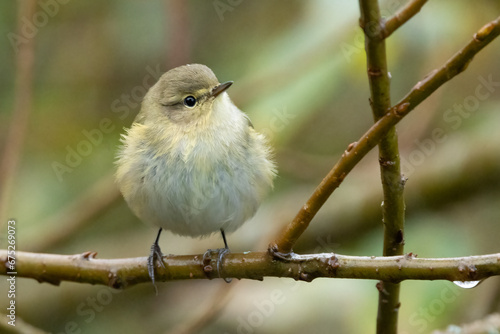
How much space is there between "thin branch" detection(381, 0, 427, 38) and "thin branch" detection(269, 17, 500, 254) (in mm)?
167

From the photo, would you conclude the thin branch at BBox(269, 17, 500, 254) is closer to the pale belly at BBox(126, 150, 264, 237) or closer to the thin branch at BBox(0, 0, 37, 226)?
the pale belly at BBox(126, 150, 264, 237)

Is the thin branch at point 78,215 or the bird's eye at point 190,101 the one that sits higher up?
the bird's eye at point 190,101

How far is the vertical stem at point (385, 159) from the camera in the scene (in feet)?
6.38

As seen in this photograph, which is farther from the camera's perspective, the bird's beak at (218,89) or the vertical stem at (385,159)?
the bird's beak at (218,89)

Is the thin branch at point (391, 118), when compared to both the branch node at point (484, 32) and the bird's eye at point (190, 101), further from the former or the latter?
the bird's eye at point (190, 101)

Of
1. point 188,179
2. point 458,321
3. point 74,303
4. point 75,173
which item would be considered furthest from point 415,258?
point 75,173

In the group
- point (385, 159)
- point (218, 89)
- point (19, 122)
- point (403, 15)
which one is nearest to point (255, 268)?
point (385, 159)

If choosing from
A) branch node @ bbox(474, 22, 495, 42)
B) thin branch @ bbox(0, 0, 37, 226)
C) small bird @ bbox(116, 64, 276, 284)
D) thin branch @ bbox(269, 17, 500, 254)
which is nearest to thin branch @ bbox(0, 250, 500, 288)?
thin branch @ bbox(269, 17, 500, 254)

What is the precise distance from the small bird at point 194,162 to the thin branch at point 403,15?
5.73 ft

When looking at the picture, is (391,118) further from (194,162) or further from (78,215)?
(78,215)

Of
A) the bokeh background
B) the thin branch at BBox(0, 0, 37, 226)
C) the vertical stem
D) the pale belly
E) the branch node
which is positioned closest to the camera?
the branch node

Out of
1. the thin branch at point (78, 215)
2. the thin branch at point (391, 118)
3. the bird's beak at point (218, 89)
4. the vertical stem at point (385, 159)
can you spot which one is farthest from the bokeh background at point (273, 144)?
the thin branch at point (391, 118)

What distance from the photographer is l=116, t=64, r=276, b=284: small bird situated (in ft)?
11.6

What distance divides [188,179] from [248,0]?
3174 mm
